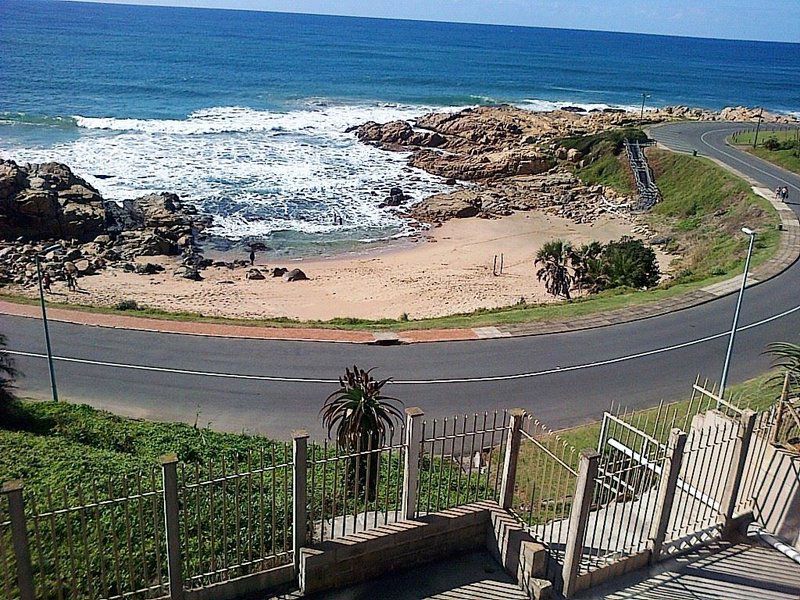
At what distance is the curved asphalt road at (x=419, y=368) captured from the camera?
20172mm

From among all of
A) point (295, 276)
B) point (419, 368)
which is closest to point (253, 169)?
point (295, 276)

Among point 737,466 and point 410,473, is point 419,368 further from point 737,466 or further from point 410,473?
point 410,473

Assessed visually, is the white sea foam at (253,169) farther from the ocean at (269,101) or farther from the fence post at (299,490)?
the fence post at (299,490)

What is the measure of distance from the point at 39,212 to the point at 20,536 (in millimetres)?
39966

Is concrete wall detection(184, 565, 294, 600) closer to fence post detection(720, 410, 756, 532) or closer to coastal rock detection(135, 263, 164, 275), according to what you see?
fence post detection(720, 410, 756, 532)

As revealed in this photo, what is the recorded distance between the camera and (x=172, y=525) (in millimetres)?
8172

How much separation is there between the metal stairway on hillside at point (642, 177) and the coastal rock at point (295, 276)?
24.8m

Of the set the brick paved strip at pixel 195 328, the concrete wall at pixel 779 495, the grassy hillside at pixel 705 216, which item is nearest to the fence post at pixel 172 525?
the concrete wall at pixel 779 495

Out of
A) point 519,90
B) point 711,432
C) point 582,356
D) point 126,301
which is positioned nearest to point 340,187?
point 126,301

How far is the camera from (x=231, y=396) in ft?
67.7

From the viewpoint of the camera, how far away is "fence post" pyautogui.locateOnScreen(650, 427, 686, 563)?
31.7ft

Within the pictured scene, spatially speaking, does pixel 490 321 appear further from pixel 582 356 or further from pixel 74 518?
pixel 74 518

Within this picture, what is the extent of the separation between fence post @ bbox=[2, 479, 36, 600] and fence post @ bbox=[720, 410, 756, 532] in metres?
9.09

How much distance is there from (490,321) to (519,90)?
10451 cm
